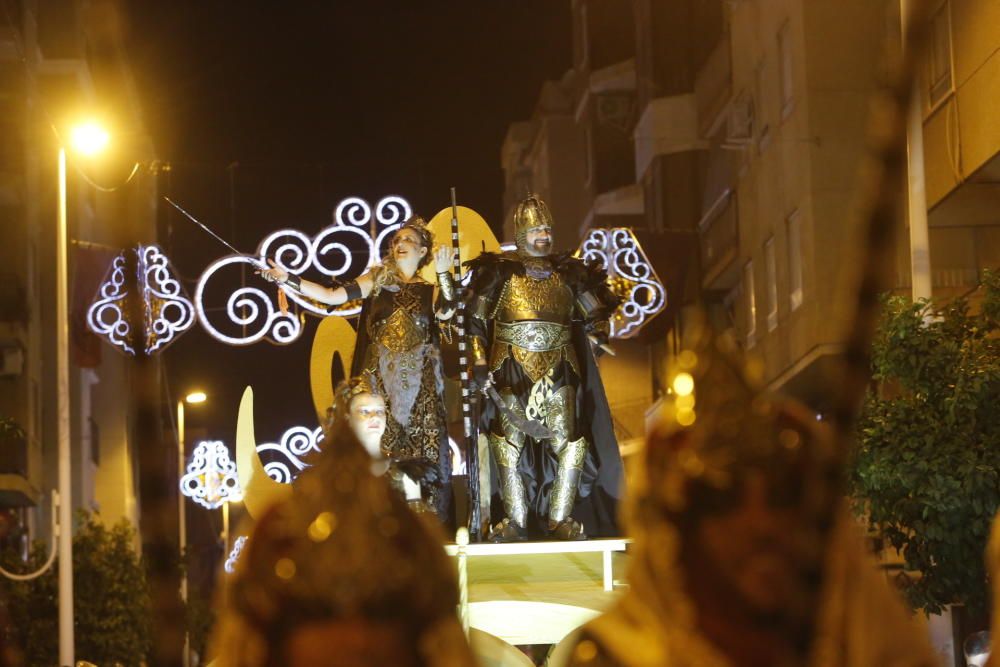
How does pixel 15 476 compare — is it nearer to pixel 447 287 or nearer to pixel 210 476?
pixel 210 476

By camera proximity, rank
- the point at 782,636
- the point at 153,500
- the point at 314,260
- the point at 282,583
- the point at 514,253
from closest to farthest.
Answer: the point at 153,500 → the point at 782,636 → the point at 282,583 → the point at 514,253 → the point at 314,260

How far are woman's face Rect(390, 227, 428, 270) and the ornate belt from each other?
87 cm

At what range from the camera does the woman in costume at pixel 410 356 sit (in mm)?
11188

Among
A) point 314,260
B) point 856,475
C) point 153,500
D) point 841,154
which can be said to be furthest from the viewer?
point 841,154

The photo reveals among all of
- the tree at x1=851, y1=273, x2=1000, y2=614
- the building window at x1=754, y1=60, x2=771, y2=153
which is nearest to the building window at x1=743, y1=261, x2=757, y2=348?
the building window at x1=754, y1=60, x2=771, y2=153

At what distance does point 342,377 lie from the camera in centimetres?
1330

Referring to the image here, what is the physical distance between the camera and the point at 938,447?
13672mm

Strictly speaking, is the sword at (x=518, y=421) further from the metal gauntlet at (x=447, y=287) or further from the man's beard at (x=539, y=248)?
the man's beard at (x=539, y=248)

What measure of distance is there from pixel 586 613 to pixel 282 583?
22.6 ft

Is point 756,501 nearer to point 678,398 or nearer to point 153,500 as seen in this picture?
point 678,398

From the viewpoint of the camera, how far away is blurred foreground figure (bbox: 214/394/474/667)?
2.39 meters

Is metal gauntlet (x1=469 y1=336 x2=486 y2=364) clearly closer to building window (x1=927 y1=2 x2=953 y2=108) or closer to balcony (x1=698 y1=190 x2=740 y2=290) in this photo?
building window (x1=927 y1=2 x2=953 y2=108)

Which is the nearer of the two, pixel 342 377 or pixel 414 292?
pixel 414 292

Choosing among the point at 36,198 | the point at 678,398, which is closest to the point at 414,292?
the point at 678,398
